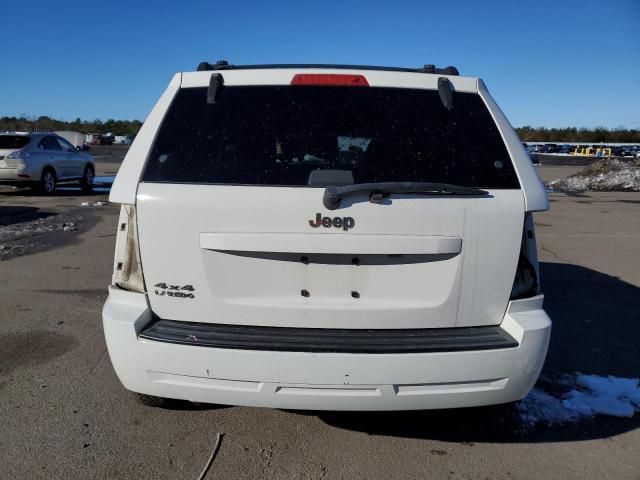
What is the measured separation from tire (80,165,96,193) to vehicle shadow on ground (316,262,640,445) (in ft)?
49.3

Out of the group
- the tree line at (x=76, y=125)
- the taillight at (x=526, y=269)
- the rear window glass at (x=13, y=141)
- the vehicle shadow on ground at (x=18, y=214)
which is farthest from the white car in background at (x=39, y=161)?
the tree line at (x=76, y=125)

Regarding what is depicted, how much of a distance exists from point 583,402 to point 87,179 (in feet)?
56.8

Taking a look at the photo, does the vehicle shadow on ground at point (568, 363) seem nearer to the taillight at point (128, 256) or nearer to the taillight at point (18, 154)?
the taillight at point (128, 256)

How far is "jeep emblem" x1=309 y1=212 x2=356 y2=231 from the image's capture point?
2602 millimetres

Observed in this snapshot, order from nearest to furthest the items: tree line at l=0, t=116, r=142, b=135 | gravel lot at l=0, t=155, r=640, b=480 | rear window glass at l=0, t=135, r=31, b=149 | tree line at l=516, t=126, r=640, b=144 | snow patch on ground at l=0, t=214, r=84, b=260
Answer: gravel lot at l=0, t=155, r=640, b=480
snow patch on ground at l=0, t=214, r=84, b=260
rear window glass at l=0, t=135, r=31, b=149
tree line at l=0, t=116, r=142, b=135
tree line at l=516, t=126, r=640, b=144

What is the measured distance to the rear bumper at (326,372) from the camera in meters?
2.55

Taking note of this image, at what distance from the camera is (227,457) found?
9.87 ft

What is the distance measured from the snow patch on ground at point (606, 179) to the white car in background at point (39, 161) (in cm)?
1767

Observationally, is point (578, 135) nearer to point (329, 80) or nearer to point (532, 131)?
point (532, 131)

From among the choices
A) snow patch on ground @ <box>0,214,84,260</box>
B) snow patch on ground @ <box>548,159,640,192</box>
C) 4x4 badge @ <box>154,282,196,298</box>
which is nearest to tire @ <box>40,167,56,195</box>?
snow patch on ground @ <box>0,214,84,260</box>

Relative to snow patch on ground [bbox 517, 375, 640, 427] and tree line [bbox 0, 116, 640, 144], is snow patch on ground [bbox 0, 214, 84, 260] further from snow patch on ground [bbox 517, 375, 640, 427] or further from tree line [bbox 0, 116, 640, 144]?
tree line [bbox 0, 116, 640, 144]

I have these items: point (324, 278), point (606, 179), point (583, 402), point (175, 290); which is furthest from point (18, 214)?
point (606, 179)

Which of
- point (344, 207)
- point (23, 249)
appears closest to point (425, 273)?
point (344, 207)

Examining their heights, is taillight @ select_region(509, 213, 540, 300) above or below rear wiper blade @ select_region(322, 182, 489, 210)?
below
